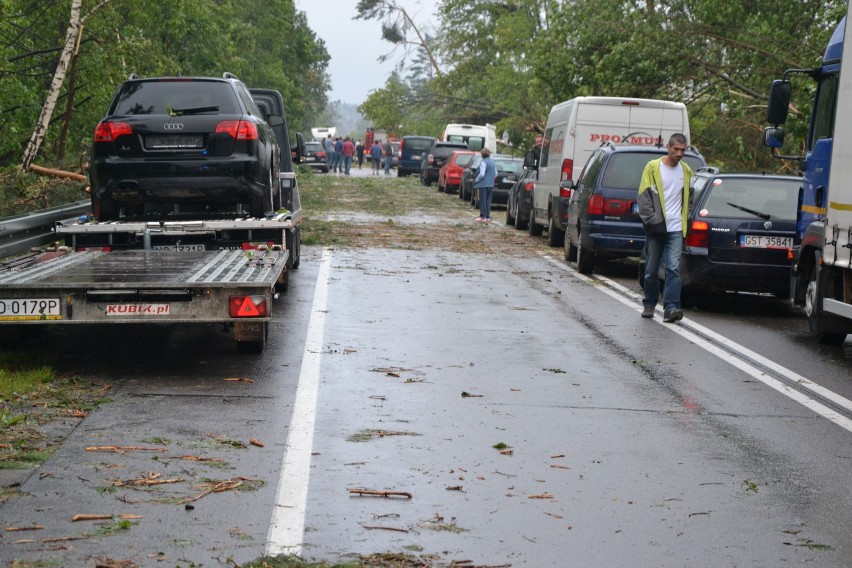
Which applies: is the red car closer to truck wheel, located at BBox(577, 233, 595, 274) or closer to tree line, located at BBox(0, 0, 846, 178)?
tree line, located at BBox(0, 0, 846, 178)

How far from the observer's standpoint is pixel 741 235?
548 inches

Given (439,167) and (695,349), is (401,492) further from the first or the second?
(439,167)

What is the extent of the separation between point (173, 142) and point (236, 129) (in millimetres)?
631

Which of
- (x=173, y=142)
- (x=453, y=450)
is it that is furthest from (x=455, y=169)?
(x=453, y=450)

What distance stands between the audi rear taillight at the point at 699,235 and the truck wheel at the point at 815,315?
186cm

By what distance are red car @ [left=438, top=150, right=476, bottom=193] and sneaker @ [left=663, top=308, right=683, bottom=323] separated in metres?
31.5

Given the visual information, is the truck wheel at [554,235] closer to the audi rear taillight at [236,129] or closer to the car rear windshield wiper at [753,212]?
the car rear windshield wiper at [753,212]

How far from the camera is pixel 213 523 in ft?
18.0

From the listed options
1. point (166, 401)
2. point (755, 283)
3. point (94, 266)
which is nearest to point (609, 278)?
point (755, 283)

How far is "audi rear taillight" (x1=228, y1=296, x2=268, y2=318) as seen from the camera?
910 cm

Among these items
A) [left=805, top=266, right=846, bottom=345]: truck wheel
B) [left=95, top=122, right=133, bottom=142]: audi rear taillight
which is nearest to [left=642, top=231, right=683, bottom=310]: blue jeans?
[left=805, top=266, right=846, bottom=345]: truck wheel

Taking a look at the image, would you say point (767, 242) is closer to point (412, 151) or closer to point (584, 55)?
point (584, 55)

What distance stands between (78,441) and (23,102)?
2106cm

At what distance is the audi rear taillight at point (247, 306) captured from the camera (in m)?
9.10
